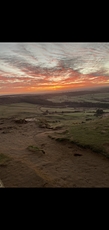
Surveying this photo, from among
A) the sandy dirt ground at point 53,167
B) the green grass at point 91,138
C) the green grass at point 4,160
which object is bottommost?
the sandy dirt ground at point 53,167

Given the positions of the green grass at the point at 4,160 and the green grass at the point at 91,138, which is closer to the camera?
the green grass at the point at 4,160

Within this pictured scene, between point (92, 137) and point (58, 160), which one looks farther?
point (92, 137)

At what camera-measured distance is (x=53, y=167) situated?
11945 millimetres

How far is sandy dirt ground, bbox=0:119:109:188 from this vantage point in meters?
9.82

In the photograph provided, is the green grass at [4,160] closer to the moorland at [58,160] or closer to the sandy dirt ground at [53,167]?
the moorland at [58,160]

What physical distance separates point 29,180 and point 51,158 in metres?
3.83

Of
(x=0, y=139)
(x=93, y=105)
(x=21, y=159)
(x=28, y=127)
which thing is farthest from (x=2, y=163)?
(x=93, y=105)

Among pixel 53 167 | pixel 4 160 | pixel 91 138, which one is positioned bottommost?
pixel 53 167

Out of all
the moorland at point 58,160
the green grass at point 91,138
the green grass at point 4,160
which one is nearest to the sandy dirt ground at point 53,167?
the moorland at point 58,160

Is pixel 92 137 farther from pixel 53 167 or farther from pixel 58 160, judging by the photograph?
pixel 53 167

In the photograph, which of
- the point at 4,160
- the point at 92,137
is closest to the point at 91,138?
the point at 92,137

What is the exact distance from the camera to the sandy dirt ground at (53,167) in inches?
387

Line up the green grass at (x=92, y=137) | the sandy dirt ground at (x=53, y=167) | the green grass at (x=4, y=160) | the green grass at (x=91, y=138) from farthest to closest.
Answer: the green grass at (x=92, y=137) → the green grass at (x=91, y=138) → the green grass at (x=4, y=160) → the sandy dirt ground at (x=53, y=167)

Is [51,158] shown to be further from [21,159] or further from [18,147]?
[18,147]
